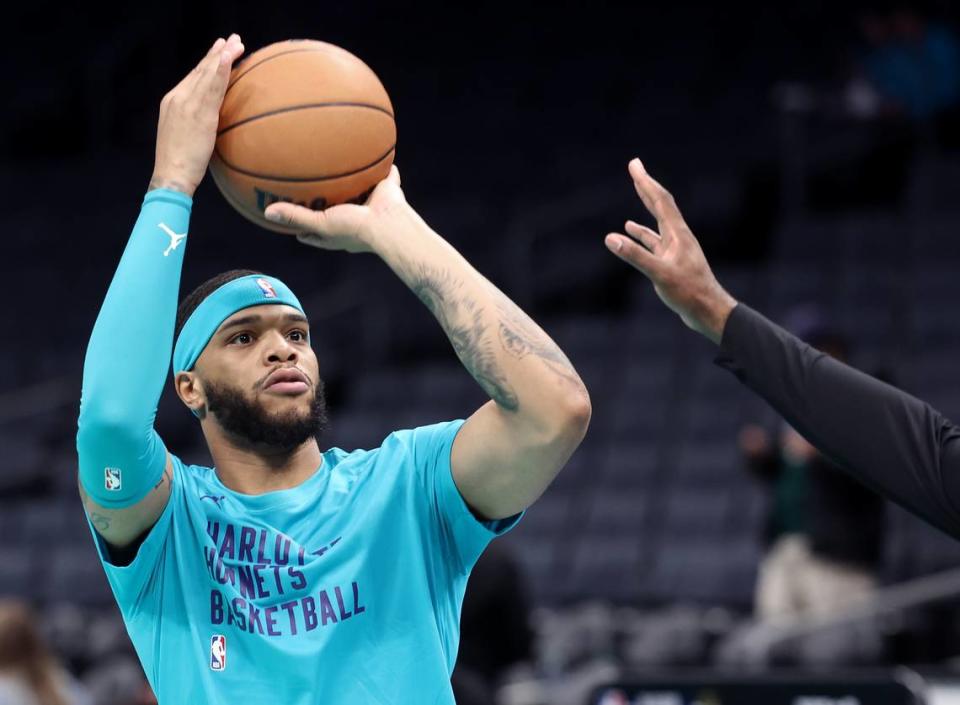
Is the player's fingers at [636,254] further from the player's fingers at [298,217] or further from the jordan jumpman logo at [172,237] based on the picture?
the jordan jumpman logo at [172,237]

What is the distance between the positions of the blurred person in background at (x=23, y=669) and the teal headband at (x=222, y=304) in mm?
2936

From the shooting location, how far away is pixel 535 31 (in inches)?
583

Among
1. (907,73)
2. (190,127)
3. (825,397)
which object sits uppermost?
(907,73)

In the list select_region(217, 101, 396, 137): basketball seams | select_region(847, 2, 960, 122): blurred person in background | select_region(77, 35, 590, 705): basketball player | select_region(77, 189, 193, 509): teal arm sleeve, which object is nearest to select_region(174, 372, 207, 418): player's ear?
select_region(77, 35, 590, 705): basketball player

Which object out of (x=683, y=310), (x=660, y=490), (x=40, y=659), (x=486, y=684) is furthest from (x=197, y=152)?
(x=660, y=490)

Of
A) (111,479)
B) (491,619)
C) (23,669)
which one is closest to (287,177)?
(111,479)

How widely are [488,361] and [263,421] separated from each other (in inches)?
20.4

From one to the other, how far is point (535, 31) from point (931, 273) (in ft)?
15.9

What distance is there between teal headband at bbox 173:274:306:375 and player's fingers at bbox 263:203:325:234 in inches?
8.6

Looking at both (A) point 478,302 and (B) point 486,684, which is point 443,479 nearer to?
(A) point 478,302

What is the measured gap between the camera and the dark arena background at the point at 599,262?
31.3 feet

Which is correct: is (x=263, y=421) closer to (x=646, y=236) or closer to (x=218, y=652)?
(x=218, y=652)

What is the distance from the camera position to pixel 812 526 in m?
7.85

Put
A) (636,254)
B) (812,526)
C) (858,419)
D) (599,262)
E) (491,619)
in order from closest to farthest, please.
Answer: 1. (858,419)
2. (636,254)
3. (491,619)
4. (812,526)
5. (599,262)
